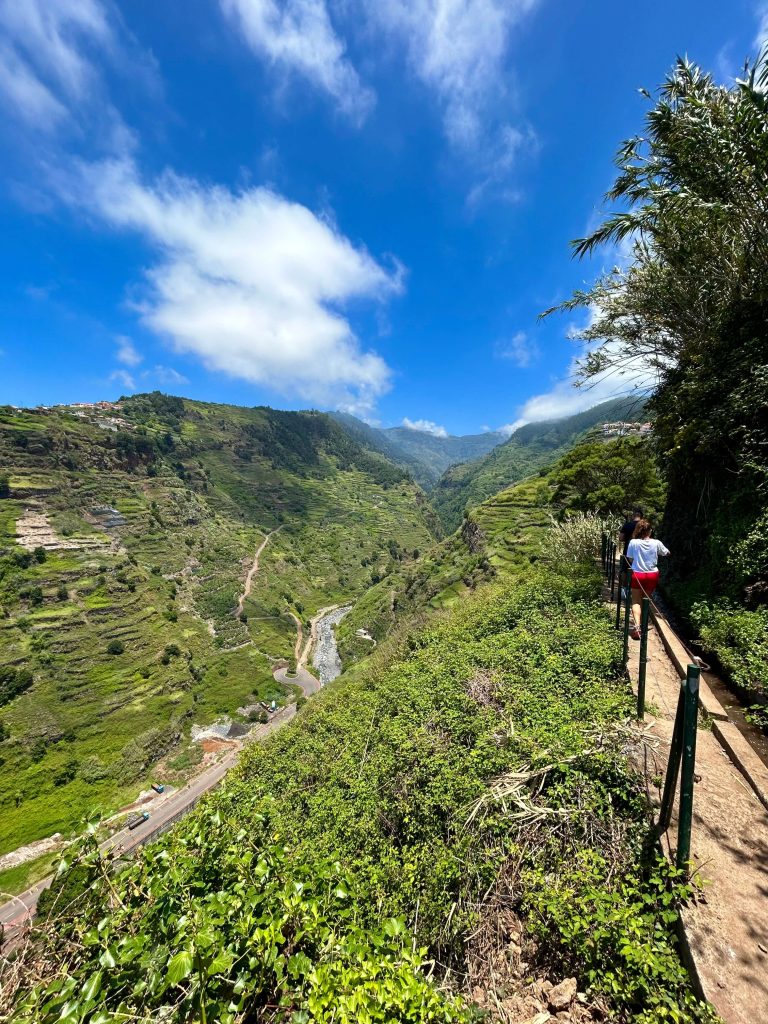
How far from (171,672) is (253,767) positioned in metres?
58.6

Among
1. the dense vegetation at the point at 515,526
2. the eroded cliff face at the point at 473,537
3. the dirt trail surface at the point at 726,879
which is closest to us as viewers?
the dirt trail surface at the point at 726,879

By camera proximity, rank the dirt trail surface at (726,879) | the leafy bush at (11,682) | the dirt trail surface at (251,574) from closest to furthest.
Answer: the dirt trail surface at (726,879)
the leafy bush at (11,682)
the dirt trail surface at (251,574)

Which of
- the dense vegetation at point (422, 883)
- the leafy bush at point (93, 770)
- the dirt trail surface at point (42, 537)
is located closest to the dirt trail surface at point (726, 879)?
the dense vegetation at point (422, 883)

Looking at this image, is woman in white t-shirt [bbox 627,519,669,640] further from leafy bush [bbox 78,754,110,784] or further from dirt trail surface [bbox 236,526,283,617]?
dirt trail surface [bbox 236,526,283,617]

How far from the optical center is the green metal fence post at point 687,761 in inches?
122

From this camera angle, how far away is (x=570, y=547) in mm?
15453

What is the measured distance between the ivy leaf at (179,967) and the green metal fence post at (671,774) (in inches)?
145

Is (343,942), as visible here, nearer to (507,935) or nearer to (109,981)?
(109,981)

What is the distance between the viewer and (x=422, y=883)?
525 centimetres

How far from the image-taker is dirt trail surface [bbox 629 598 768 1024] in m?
2.73

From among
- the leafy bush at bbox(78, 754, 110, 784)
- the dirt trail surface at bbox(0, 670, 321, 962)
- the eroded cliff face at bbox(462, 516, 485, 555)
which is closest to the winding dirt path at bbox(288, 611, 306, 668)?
the dirt trail surface at bbox(0, 670, 321, 962)

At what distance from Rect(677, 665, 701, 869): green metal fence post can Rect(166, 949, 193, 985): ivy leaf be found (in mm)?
3459

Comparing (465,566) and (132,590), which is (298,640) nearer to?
(132,590)

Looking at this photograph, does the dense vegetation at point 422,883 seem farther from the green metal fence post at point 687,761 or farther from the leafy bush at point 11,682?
the leafy bush at point 11,682
